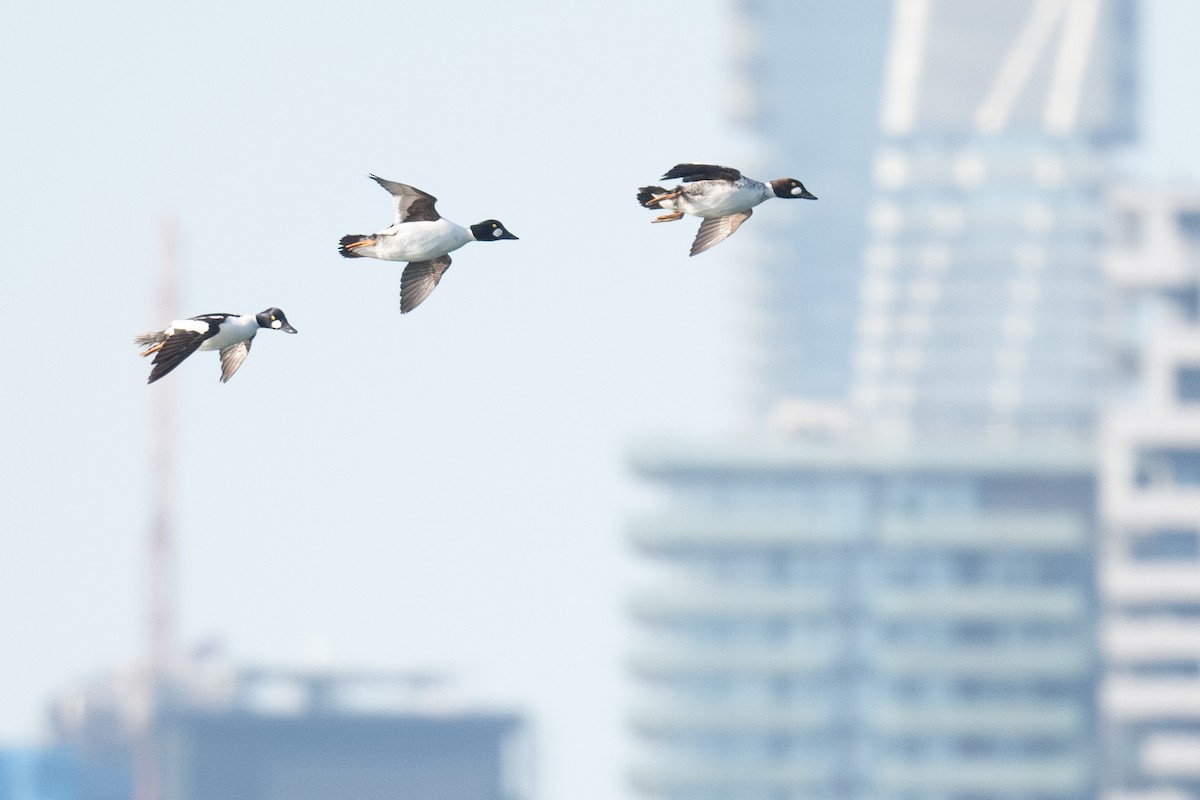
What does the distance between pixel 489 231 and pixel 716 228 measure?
2.91 m

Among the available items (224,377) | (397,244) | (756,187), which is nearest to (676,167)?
(756,187)

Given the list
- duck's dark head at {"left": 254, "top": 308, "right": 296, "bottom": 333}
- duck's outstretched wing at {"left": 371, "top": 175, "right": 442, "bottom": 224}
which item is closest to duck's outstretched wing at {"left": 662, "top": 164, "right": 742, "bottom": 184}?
duck's outstretched wing at {"left": 371, "top": 175, "right": 442, "bottom": 224}

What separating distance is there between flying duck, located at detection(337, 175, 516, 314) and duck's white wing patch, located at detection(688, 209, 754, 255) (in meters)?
2.45

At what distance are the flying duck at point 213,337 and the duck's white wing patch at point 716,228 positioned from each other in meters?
5.17

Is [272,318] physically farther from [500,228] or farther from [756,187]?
[756,187]

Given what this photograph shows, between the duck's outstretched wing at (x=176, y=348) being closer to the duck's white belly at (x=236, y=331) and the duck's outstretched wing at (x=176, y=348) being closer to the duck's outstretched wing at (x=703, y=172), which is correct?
the duck's white belly at (x=236, y=331)

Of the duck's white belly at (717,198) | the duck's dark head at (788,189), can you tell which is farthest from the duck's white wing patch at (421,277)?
the duck's dark head at (788,189)

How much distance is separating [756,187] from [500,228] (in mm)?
3339

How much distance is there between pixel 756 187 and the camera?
36.2m

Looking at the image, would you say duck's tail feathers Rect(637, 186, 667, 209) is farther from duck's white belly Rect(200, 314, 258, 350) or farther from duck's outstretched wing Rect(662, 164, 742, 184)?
duck's white belly Rect(200, 314, 258, 350)

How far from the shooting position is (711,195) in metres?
36.2

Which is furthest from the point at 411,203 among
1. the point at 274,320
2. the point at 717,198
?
the point at 717,198

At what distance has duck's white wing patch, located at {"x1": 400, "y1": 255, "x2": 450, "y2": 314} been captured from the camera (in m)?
37.0

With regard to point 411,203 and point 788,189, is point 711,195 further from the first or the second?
point 411,203
